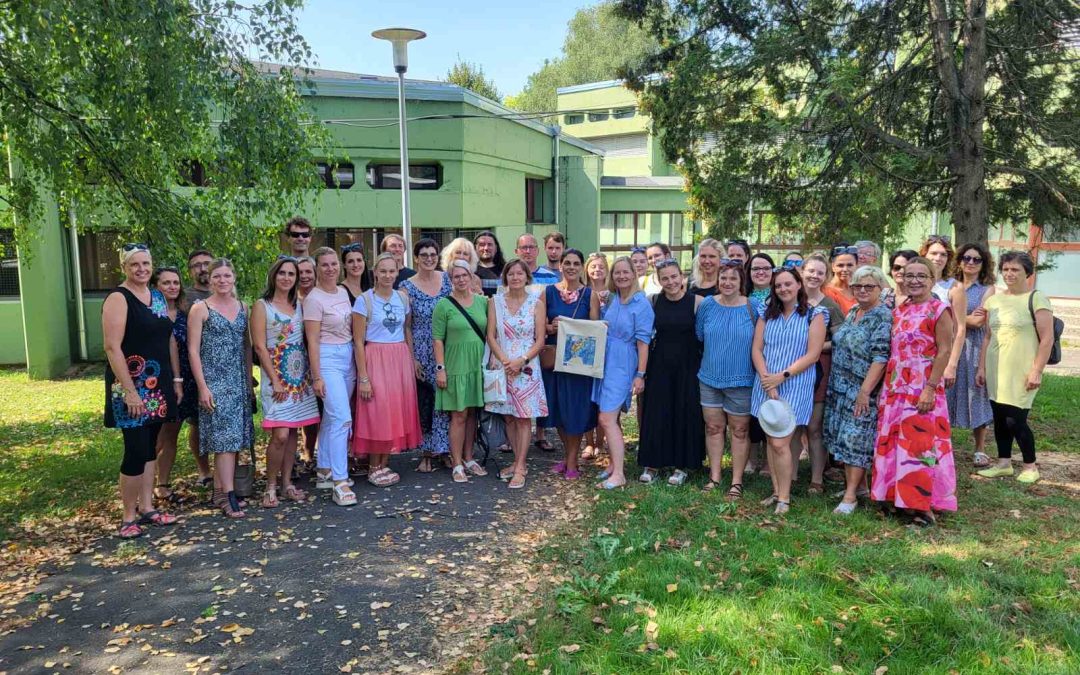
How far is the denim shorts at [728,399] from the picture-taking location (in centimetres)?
570

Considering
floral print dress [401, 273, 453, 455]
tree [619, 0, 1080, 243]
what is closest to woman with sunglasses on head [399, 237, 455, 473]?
floral print dress [401, 273, 453, 455]

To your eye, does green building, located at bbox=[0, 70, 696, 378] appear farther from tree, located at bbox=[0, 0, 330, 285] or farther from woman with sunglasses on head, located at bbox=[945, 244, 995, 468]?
woman with sunglasses on head, located at bbox=[945, 244, 995, 468]

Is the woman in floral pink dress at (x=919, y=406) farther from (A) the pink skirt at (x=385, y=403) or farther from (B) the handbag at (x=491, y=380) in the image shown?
(A) the pink skirt at (x=385, y=403)

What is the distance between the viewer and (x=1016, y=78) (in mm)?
8945

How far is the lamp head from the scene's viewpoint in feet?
35.4

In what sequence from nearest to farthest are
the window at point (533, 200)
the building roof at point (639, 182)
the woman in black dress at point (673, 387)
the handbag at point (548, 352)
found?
the woman in black dress at point (673, 387) → the handbag at point (548, 352) → the window at point (533, 200) → the building roof at point (639, 182)

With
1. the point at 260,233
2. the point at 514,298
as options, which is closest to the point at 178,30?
the point at 260,233

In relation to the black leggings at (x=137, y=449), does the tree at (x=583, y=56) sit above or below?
above

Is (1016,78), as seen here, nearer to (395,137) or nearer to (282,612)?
(282,612)

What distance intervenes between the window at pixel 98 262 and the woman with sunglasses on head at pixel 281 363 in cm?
1152

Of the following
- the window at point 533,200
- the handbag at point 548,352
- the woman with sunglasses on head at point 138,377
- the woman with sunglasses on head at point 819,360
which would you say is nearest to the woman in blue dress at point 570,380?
the handbag at point 548,352

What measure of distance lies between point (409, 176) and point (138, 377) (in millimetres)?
11113

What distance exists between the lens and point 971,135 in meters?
8.48

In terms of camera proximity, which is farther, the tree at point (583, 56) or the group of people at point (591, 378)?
the tree at point (583, 56)
